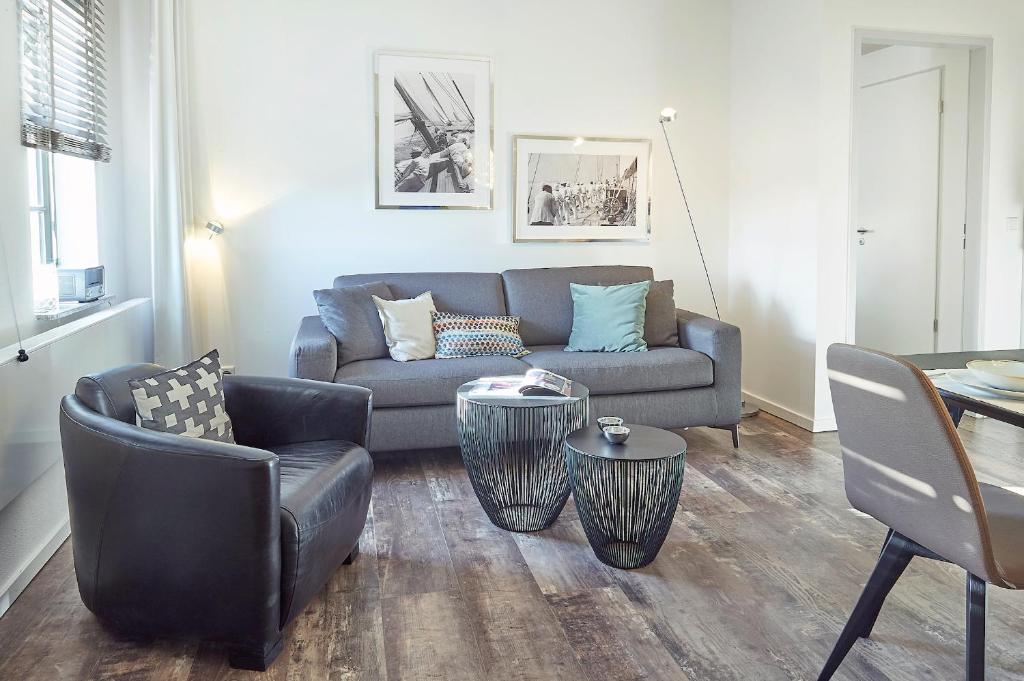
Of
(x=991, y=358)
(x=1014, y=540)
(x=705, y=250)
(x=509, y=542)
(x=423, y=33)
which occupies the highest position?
(x=423, y=33)

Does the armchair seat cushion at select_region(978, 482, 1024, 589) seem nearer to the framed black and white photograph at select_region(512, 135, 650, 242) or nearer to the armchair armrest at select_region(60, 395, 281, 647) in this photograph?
the armchair armrest at select_region(60, 395, 281, 647)

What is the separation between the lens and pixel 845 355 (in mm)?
1865

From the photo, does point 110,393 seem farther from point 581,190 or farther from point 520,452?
point 581,190

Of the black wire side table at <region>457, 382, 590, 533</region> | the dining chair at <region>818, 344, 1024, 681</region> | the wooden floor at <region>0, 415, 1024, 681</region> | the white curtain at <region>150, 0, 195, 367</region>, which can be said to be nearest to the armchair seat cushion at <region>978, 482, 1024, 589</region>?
the dining chair at <region>818, 344, 1024, 681</region>

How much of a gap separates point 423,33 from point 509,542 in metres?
3.14

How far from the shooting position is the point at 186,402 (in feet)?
8.20

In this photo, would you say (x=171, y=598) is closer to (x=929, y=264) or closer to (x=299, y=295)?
(x=299, y=295)

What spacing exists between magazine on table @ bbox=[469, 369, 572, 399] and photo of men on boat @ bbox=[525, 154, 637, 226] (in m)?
1.95

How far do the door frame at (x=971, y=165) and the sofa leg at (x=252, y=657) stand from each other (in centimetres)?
349

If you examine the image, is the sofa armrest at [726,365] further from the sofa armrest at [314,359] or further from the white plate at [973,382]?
the white plate at [973,382]

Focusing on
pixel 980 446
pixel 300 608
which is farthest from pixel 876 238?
pixel 300 608

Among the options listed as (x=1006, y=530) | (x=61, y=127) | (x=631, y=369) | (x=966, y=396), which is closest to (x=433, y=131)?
(x=631, y=369)

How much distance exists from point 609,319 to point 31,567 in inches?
111

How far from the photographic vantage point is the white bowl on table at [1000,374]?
74.6 inches
